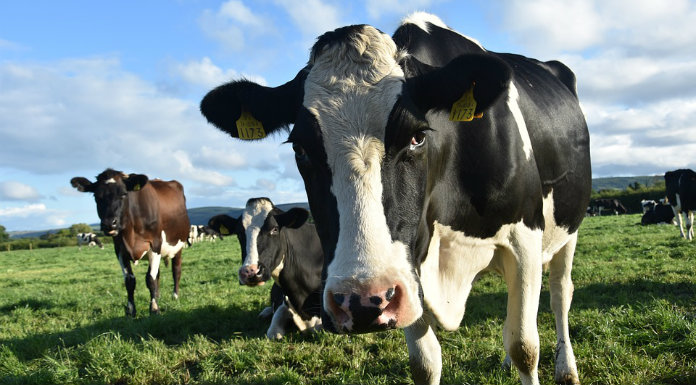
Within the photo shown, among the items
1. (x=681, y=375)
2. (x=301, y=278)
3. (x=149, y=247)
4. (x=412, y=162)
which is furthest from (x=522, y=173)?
(x=149, y=247)

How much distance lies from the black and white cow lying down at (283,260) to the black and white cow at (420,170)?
3128 millimetres

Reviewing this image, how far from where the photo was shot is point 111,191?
957cm

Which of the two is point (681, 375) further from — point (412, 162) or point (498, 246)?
point (412, 162)

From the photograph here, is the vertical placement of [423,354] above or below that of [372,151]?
below

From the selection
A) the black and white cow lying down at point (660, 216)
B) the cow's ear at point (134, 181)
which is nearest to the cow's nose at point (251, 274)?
the cow's ear at point (134, 181)

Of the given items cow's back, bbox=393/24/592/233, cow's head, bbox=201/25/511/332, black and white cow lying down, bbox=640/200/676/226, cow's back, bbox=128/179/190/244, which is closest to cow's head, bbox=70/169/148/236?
cow's back, bbox=128/179/190/244

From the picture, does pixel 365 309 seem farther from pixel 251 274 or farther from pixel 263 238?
pixel 263 238

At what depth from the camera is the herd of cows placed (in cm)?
218

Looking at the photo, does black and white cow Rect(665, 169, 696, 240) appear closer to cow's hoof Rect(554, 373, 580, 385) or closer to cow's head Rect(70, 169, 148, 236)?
cow's hoof Rect(554, 373, 580, 385)

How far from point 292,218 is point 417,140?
4.79 m

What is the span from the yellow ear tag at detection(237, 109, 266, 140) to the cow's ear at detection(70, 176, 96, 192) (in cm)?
748

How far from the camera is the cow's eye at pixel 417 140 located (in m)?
2.47

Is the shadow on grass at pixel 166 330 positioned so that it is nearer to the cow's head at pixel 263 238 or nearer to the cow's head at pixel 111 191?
the cow's head at pixel 263 238

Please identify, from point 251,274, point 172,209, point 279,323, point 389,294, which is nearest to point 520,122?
point 389,294
